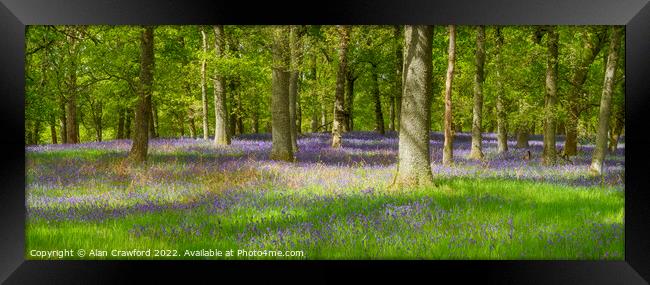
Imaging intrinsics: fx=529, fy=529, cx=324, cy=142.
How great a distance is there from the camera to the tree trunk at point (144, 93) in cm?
1283

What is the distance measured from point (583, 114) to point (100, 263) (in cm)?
1427

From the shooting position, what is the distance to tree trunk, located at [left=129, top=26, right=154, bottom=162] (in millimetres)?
12828

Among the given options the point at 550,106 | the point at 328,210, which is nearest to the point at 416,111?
Result: the point at 328,210

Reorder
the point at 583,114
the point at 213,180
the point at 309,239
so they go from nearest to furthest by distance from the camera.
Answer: the point at 309,239, the point at 213,180, the point at 583,114

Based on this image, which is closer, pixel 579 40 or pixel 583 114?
pixel 579 40

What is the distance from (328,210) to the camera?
26.5ft

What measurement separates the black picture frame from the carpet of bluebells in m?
0.22

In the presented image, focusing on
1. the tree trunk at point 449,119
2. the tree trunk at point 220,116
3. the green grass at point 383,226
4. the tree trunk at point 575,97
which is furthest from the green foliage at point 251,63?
the green grass at point 383,226

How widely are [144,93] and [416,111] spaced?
25.3 feet
